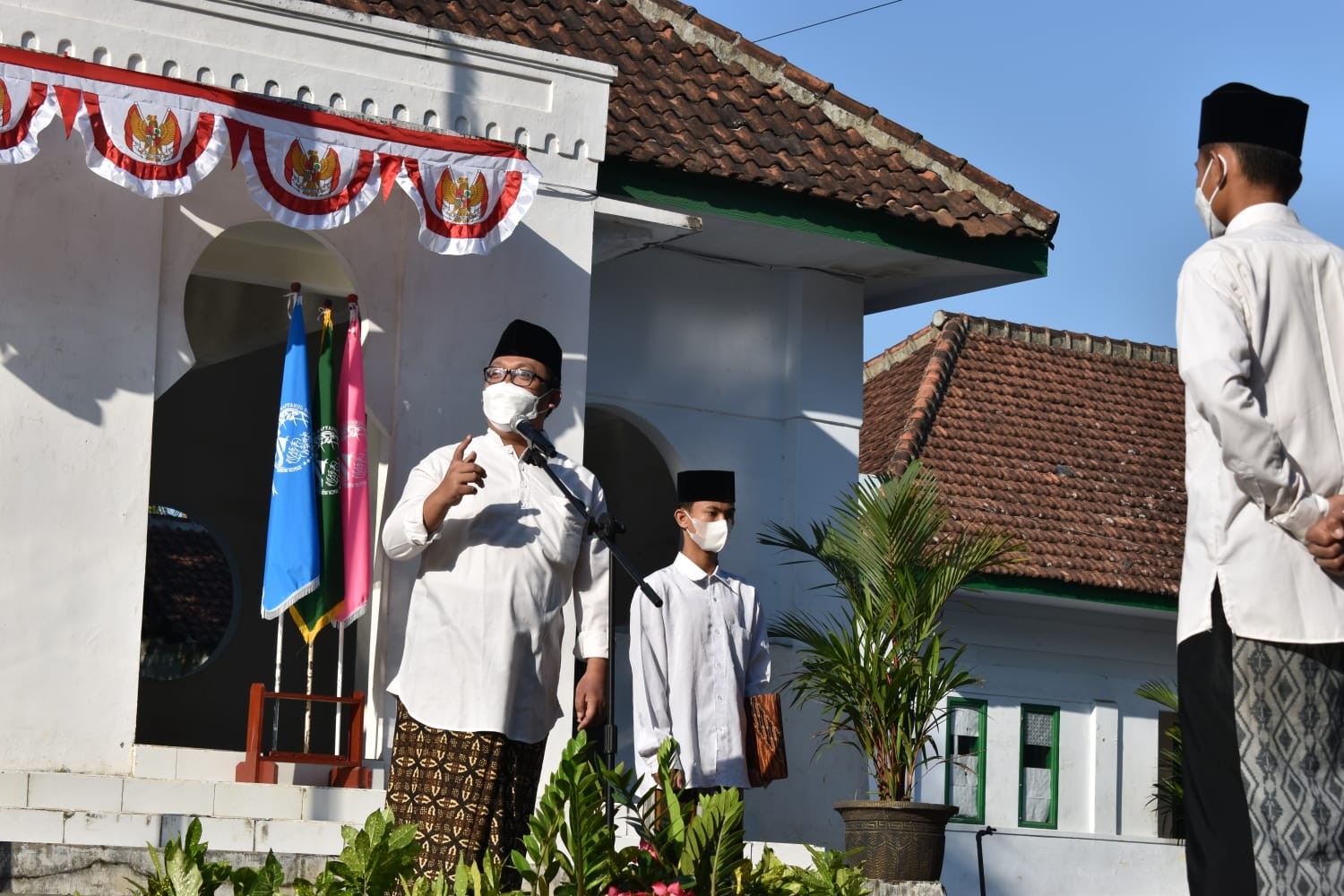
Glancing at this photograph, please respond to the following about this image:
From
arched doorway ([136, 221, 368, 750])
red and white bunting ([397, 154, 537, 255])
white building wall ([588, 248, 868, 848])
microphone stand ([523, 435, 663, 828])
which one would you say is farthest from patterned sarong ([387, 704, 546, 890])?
arched doorway ([136, 221, 368, 750])

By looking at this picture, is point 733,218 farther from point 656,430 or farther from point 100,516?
point 100,516

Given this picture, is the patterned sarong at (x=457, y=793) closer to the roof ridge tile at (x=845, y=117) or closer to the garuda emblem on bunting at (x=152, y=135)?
the garuda emblem on bunting at (x=152, y=135)

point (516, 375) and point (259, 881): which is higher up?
point (516, 375)

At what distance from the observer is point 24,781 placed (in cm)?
816

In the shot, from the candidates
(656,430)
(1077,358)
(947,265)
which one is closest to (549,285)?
(656,430)

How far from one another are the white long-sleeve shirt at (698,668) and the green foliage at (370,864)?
381 cm

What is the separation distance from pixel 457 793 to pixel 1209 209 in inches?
112

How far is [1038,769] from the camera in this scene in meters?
21.8

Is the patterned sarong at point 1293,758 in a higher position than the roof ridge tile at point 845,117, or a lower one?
lower

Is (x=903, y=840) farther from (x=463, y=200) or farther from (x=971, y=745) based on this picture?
(x=971, y=745)

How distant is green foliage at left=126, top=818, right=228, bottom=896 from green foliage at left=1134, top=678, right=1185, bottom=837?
49.2ft

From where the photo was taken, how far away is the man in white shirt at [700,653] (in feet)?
28.0

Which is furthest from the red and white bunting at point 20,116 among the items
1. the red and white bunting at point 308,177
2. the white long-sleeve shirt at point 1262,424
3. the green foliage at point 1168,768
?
the green foliage at point 1168,768

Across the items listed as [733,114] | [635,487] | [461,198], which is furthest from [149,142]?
[635,487]
